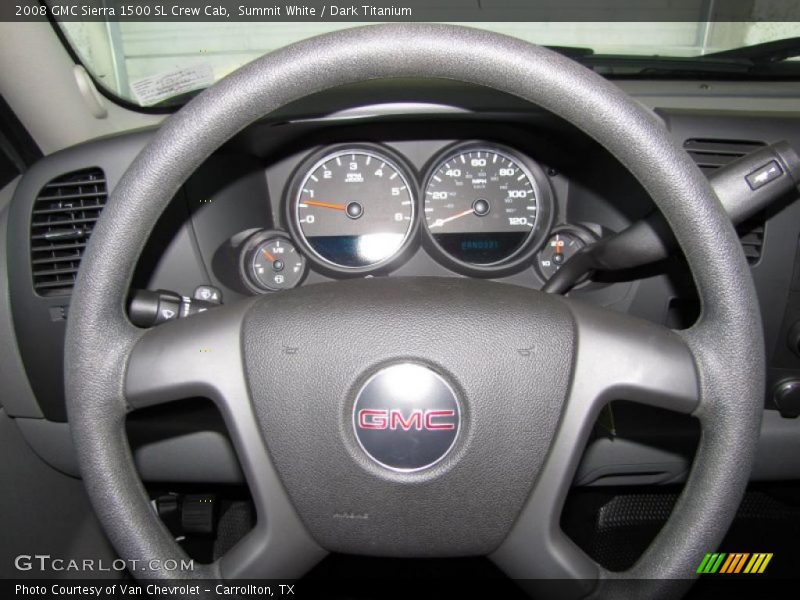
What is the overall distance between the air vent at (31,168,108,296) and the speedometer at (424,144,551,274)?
813 mm

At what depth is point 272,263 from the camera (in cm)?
172

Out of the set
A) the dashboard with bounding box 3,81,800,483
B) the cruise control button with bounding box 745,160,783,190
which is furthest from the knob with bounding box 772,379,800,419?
the cruise control button with bounding box 745,160,783,190

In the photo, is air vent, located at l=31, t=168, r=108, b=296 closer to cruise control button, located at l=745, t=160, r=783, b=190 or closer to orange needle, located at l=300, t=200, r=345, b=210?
orange needle, located at l=300, t=200, r=345, b=210

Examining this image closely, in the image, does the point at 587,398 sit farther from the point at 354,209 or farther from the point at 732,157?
the point at 354,209

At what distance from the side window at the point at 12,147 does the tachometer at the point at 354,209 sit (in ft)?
2.23

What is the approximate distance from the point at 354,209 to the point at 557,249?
22.3 inches

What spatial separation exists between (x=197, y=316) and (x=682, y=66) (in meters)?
1.37

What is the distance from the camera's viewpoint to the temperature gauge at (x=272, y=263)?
5.54ft

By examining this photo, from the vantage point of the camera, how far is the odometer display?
5.64ft

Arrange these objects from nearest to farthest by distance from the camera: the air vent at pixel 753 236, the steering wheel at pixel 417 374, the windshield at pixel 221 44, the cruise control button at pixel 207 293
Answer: the steering wheel at pixel 417 374 → the air vent at pixel 753 236 → the cruise control button at pixel 207 293 → the windshield at pixel 221 44

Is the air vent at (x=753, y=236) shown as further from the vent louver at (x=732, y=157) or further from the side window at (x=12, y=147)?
the side window at (x=12, y=147)

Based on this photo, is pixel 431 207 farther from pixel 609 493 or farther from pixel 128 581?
pixel 128 581

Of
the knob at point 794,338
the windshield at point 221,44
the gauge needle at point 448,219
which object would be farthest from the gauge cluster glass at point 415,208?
the knob at point 794,338

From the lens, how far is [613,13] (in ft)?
5.46
